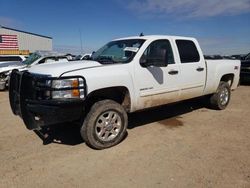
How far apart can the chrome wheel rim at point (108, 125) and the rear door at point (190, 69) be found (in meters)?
1.86

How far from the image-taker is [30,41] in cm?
3566

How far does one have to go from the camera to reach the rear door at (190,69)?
18.6 feet

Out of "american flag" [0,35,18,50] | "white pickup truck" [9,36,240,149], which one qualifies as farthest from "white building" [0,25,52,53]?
"white pickup truck" [9,36,240,149]

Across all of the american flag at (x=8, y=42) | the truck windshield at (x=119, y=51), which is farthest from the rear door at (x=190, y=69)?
the american flag at (x=8, y=42)

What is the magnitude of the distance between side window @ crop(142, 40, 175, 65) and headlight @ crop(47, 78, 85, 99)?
1520mm

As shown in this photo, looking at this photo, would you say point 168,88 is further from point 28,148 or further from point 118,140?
point 28,148

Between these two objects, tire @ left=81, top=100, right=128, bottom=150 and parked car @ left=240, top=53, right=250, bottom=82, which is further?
parked car @ left=240, top=53, right=250, bottom=82

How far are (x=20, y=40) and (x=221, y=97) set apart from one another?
32.2 m

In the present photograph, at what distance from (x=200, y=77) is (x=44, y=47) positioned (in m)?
35.4

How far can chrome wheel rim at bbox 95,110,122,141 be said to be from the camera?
4383 millimetres

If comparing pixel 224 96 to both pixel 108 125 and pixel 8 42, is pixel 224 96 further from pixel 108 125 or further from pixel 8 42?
pixel 8 42

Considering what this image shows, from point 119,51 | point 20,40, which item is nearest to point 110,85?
point 119,51

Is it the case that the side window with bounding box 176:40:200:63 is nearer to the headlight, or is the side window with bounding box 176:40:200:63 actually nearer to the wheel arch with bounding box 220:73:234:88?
the wheel arch with bounding box 220:73:234:88

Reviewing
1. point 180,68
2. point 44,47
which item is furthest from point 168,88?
point 44,47
